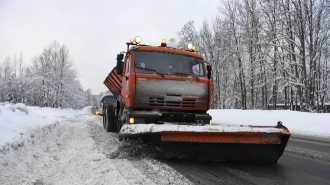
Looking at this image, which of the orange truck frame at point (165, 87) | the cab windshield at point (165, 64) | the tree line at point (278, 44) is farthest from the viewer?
the tree line at point (278, 44)

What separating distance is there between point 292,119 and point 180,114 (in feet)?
37.6

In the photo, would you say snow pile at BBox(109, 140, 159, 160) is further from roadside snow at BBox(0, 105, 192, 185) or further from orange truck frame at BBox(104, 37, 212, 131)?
orange truck frame at BBox(104, 37, 212, 131)

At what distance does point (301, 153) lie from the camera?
6023 mm

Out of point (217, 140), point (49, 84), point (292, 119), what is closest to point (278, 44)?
point (292, 119)

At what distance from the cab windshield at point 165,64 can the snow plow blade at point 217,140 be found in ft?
6.48

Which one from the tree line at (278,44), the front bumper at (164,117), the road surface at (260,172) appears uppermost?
the tree line at (278,44)

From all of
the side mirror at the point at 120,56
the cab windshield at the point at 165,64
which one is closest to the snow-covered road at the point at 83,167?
the cab windshield at the point at 165,64

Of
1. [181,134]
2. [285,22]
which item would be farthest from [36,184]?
[285,22]

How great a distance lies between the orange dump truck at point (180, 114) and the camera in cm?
457

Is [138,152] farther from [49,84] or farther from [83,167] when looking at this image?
[49,84]

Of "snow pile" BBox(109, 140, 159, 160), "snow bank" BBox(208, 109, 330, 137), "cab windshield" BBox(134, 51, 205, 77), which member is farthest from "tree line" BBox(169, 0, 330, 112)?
"snow pile" BBox(109, 140, 159, 160)

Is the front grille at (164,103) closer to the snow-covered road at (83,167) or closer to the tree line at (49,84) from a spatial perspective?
the snow-covered road at (83,167)

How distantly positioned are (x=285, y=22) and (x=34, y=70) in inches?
2003

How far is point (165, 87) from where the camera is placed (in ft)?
19.8
